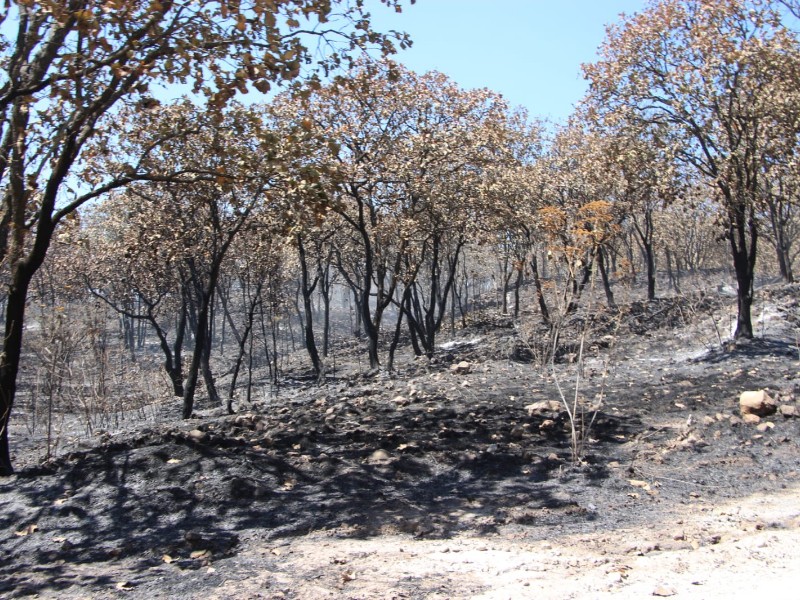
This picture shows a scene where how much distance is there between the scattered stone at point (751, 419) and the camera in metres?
7.26

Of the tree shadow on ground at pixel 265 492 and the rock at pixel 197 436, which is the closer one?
the tree shadow on ground at pixel 265 492

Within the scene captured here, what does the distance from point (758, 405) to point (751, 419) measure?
0.21 meters

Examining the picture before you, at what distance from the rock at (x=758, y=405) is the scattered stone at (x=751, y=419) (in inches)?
2.7

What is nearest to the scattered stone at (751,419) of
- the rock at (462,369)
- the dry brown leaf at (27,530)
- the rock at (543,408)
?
the rock at (543,408)

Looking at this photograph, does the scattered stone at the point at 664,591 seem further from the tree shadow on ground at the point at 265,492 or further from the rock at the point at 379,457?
the rock at the point at 379,457

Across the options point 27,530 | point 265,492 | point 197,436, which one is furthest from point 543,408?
point 27,530

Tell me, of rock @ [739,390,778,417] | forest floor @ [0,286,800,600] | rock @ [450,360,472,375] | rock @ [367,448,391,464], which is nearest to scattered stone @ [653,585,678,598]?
forest floor @ [0,286,800,600]

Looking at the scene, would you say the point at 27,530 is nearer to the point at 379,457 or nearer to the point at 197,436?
the point at 197,436

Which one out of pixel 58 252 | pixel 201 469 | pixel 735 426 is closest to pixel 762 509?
pixel 735 426

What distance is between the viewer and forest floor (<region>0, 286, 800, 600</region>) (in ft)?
13.4

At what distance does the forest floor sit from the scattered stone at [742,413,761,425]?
0.06 meters

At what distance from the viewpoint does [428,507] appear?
18.5 feet

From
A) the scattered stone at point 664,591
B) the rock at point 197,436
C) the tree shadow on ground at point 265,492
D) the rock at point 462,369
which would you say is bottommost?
the scattered stone at point 664,591

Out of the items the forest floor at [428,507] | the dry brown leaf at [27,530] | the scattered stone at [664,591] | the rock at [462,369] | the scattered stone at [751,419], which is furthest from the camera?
the rock at [462,369]
